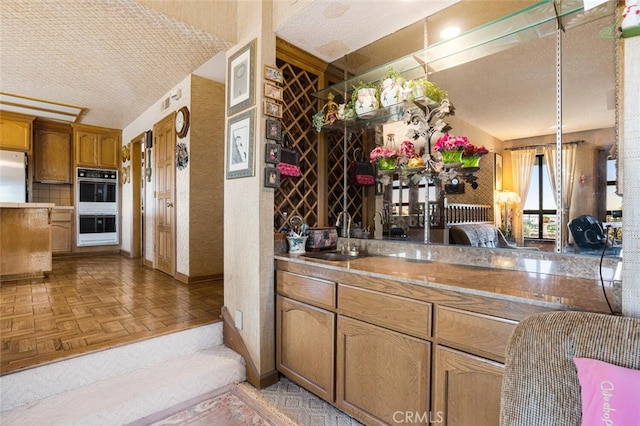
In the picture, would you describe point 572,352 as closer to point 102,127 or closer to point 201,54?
point 201,54

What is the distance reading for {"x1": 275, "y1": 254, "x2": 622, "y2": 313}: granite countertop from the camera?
1079mm

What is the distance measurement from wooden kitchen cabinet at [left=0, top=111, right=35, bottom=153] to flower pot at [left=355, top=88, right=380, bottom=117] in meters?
5.86

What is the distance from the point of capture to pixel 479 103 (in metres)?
1.81

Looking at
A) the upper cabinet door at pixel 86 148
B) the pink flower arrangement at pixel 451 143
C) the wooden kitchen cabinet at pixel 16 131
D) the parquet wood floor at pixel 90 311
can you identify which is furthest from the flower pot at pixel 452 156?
the wooden kitchen cabinet at pixel 16 131

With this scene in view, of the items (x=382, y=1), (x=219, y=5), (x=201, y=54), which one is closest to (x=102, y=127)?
(x=201, y=54)

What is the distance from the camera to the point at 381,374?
1.55 metres

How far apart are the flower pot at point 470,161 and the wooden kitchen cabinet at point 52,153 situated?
6.67 meters

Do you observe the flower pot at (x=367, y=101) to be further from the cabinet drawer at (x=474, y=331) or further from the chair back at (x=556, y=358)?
the chair back at (x=556, y=358)

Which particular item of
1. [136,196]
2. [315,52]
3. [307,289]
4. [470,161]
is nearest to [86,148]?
[136,196]

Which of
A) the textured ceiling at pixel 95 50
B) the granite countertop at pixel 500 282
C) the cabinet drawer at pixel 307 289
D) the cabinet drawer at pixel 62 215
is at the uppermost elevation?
the textured ceiling at pixel 95 50

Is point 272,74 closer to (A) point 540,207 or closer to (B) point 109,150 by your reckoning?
(A) point 540,207

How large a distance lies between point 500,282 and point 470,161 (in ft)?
2.54

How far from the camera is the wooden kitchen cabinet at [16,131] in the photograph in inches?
194

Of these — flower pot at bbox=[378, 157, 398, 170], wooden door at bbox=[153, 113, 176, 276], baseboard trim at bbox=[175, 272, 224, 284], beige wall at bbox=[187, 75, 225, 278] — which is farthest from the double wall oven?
flower pot at bbox=[378, 157, 398, 170]
